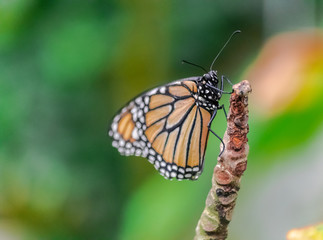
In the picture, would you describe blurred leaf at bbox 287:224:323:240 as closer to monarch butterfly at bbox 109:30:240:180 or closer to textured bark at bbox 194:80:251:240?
textured bark at bbox 194:80:251:240

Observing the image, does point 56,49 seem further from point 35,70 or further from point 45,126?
point 45,126

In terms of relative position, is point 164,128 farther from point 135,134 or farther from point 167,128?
point 135,134

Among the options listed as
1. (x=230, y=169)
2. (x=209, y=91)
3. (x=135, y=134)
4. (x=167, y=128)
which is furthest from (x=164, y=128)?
(x=230, y=169)

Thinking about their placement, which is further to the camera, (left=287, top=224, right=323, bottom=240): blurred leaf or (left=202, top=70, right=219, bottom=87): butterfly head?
(left=202, top=70, right=219, bottom=87): butterfly head

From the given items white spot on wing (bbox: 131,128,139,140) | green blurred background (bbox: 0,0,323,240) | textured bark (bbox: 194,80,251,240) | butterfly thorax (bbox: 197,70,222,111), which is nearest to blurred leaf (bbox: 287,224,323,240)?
textured bark (bbox: 194,80,251,240)

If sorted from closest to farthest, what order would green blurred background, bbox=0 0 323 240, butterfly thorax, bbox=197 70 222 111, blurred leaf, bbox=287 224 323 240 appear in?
blurred leaf, bbox=287 224 323 240
butterfly thorax, bbox=197 70 222 111
green blurred background, bbox=0 0 323 240

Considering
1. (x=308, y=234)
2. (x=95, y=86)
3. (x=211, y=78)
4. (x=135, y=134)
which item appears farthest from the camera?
(x=95, y=86)
